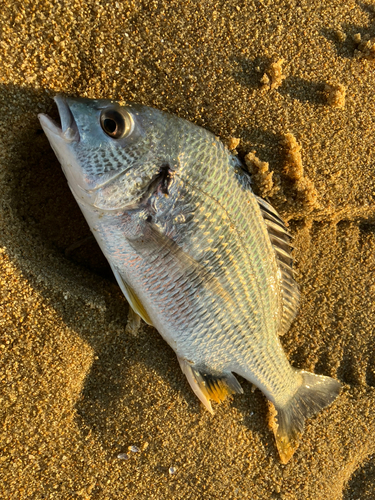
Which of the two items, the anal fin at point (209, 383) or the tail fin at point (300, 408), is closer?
the anal fin at point (209, 383)

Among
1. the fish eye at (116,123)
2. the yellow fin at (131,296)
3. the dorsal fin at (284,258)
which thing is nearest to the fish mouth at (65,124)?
the fish eye at (116,123)

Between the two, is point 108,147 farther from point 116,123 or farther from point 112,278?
point 112,278

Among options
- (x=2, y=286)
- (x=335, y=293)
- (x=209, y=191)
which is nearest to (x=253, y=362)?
(x=335, y=293)

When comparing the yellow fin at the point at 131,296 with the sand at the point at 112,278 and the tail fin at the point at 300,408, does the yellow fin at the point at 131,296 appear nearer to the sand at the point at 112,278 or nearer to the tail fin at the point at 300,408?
the sand at the point at 112,278

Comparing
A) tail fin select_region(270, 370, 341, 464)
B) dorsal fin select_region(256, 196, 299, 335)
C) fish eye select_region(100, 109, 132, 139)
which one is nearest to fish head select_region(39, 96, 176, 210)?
fish eye select_region(100, 109, 132, 139)

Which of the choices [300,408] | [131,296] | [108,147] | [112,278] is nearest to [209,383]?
[300,408]

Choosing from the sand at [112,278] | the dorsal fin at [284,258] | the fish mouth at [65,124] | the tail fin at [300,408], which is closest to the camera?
the fish mouth at [65,124]
